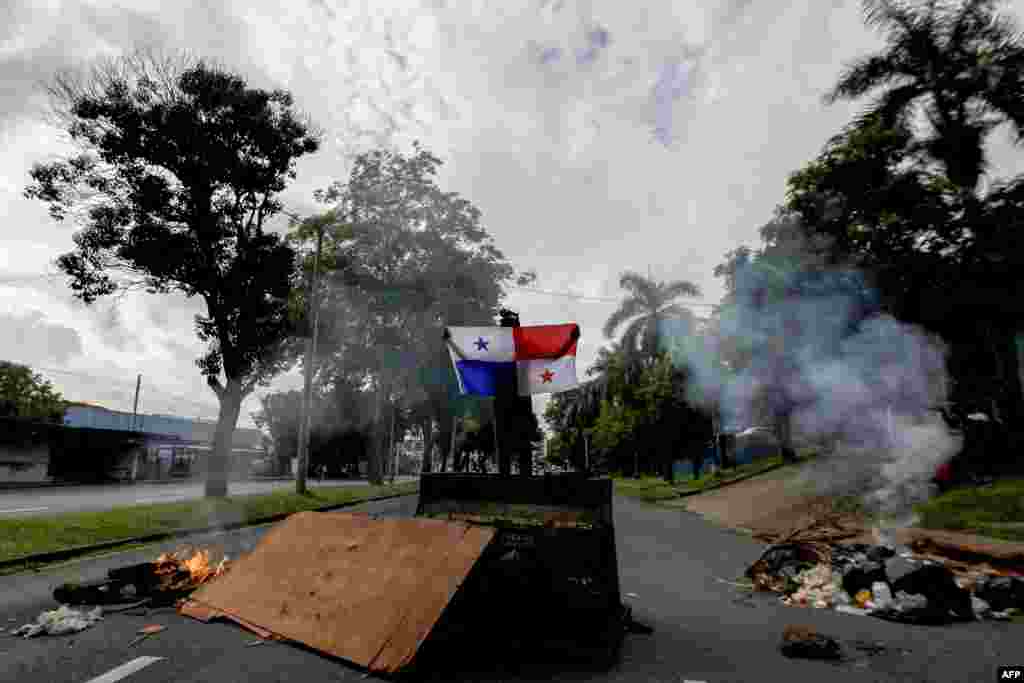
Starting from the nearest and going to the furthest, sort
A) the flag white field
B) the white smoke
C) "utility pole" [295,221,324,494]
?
1. the flag white field
2. the white smoke
3. "utility pole" [295,221,324,494]

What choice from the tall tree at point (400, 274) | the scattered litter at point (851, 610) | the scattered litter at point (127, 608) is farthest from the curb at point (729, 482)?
the scattered litter at point (127, 608)

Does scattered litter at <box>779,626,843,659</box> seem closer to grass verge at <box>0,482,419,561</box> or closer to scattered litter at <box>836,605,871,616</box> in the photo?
scattered litter at <box>836,605,871,616</box>

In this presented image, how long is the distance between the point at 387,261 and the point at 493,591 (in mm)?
21025

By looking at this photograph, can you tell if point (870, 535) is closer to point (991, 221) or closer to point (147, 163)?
point (991, 221)

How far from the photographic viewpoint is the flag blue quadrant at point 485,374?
6008 mm

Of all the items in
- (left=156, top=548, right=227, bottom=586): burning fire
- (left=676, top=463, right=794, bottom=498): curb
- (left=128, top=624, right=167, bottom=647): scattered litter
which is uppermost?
(left=156, top=548, right=227, bottom=586): burning fire

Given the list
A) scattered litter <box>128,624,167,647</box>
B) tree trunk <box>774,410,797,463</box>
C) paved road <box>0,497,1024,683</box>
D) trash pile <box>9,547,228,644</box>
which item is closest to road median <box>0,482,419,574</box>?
paved road <box>0,497,1024,683</box>

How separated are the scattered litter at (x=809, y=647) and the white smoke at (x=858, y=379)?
9.95 meters

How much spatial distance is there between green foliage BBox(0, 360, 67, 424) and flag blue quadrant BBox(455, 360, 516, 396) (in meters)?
56.6

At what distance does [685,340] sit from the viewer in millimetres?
34750

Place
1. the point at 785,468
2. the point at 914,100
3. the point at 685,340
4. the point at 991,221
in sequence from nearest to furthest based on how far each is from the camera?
1. the point at 991,221
2. the point at 914,100
3. the point at 785,468
4. the point at 685,340

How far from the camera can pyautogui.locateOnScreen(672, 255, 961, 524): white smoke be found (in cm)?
1558

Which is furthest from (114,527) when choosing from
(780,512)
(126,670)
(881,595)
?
(780,512)

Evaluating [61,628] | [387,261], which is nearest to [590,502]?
[61,628]
